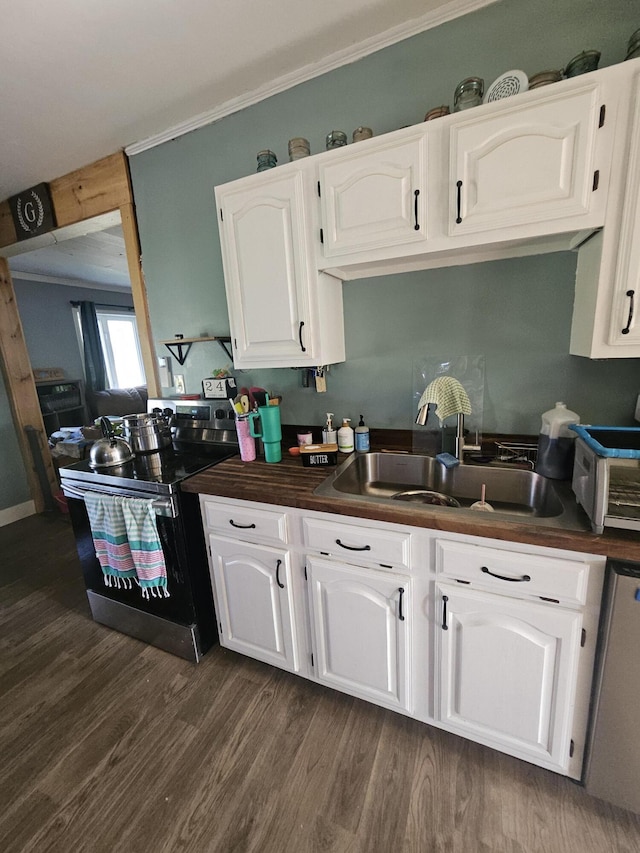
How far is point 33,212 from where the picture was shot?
8.47 feet

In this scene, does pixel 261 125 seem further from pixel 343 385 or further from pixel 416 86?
pixel 343 385

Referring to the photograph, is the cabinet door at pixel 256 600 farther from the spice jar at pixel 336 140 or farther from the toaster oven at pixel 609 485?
the spice jar at pixel 336 140

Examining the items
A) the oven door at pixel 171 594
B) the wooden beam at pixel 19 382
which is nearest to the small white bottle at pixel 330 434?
the oven door at pixel 171 594

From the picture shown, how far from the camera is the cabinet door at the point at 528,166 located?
1.04 meters

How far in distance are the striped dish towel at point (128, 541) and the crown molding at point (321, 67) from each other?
6.49ft

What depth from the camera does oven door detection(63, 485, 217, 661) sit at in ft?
5.10

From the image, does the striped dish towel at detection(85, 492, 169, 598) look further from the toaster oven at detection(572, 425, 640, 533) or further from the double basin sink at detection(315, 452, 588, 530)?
the toaster oven at detection(572, 425, 640, 533)

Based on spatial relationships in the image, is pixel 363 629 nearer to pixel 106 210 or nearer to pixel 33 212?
pixel 106 210

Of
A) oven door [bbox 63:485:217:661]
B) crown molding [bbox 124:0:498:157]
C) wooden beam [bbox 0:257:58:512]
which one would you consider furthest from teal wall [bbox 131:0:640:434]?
wooden beam [bbox 0:257:58:512]

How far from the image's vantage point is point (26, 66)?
1523 millimetres

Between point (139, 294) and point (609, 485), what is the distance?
101 inches

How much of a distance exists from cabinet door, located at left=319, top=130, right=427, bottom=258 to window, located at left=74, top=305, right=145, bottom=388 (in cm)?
535

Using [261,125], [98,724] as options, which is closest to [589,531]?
[98,724]

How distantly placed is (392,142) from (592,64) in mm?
581
